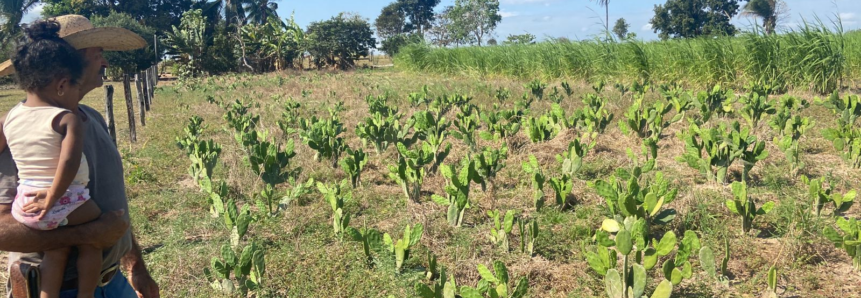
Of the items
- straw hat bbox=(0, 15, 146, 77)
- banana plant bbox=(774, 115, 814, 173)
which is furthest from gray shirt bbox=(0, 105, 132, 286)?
banana plant bbox=(774, 115, 814, 173)

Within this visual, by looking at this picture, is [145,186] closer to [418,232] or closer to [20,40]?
[418,232]

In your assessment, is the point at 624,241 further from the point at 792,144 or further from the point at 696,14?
the point at 696,14

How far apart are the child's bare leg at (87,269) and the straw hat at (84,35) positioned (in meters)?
0.65

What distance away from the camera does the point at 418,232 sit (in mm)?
3377

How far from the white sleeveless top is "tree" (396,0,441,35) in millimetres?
55199

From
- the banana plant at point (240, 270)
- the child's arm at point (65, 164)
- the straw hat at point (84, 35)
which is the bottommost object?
the banana plant at point (240, 270)

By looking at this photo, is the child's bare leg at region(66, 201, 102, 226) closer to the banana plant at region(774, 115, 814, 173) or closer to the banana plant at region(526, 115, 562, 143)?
the banana plant at region(526, 115, 562, 143)

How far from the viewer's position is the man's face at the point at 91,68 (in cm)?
188

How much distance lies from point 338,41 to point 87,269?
28.5m

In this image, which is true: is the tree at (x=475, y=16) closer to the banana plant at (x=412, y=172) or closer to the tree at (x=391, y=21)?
the tree at (x=391, y=21)

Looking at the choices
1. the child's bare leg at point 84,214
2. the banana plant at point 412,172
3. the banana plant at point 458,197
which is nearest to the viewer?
the child's bare leg at point 84,214

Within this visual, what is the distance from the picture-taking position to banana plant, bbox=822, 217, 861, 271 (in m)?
2.92

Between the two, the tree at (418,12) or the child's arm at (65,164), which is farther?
the tree at (418,12)

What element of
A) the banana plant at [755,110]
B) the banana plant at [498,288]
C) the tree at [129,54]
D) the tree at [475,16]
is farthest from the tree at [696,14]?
the banana plant at [498,288]
